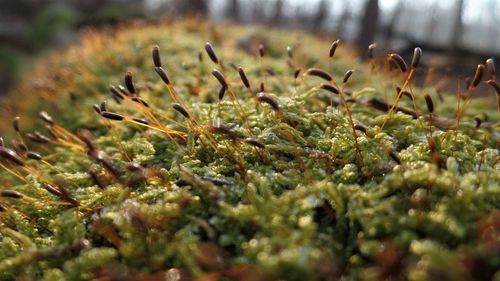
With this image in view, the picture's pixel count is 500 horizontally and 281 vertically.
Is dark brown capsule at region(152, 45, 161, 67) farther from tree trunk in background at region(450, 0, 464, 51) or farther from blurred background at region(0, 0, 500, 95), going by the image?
tree trunk in background at region(450, 0, 464, 51)

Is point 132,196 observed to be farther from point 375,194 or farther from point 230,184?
point 375,194

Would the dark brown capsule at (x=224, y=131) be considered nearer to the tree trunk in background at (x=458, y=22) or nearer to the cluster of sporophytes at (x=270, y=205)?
the cluster of sporophytes at (x=270, y=205)

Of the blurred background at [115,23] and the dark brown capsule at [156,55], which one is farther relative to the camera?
the blurred background at [115,23]

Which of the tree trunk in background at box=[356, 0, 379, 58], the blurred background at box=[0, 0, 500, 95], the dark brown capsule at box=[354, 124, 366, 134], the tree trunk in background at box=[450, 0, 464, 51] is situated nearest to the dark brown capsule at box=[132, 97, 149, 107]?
the dark brown capsule at box=[354, 124, 366, 134]

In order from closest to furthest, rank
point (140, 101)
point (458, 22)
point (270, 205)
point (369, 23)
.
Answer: point (270, 205) → point (140, 101) → point (369, 23) → point (458, 22)

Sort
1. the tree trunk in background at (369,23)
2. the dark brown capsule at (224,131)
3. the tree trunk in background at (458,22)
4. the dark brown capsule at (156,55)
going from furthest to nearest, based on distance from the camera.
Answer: the tree trunk in background at (458,22) < the tree trunk in background at (369,23) < the dark brown capsule at (156,55) < the dark brown capsule at (224,131)

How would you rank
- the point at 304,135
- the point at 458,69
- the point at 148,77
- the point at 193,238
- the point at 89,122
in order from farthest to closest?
the point at 458,69, the point at 148,77, the point at 89,122, the point at 304,135, the point at 193,238

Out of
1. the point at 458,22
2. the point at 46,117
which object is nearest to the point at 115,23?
the point at 458,22

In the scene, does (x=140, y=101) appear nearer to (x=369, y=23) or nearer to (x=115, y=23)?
(x=369, y=23)

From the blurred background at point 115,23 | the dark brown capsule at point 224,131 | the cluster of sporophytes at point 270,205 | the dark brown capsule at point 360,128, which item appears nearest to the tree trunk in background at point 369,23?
Answer: the blurred background at point 115,23

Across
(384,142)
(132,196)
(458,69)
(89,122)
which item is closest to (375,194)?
(384,142)

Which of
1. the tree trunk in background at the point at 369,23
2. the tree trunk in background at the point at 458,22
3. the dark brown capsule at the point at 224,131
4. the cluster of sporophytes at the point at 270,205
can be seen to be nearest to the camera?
the cluster of sporophytes at the point at 270,205
